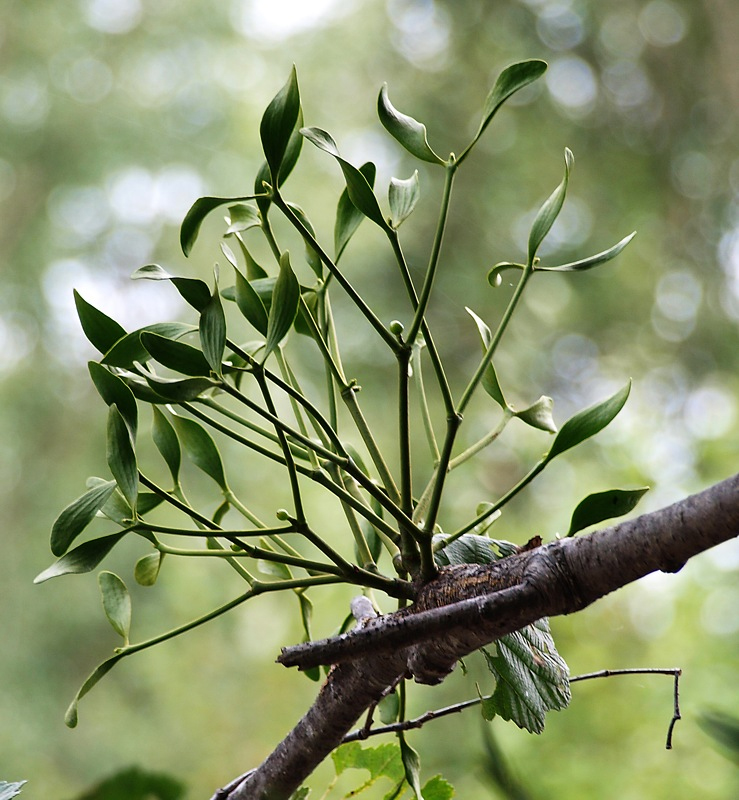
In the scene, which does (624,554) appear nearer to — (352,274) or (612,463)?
(612,463)

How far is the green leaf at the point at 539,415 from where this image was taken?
1.03ft

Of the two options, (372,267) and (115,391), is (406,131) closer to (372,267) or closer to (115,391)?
(115,391)

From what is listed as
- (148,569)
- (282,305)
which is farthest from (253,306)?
(148,569)

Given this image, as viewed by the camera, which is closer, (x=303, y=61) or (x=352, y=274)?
(x=352, y=274)

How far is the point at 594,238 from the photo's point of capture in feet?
6.72

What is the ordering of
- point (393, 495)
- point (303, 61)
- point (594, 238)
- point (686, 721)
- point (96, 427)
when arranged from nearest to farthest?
1. point (393, 495)
2. point (686, 721)
3. point (594, 238)
4. point (96, 427)
5. point (303, 61)

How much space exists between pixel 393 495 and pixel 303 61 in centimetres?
255

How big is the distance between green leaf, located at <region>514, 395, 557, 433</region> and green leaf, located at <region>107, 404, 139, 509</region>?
5.5 inches

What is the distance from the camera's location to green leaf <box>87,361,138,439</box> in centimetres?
26

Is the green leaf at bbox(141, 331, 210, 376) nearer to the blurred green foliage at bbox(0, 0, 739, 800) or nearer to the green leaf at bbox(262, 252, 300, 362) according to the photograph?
the green leaf at bbox(262, 252, 300, 362)

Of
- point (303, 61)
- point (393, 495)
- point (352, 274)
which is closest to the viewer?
point (393, 495)

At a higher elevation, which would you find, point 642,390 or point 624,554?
point 642,390

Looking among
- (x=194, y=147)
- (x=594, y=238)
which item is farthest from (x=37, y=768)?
(x=594, y=238)

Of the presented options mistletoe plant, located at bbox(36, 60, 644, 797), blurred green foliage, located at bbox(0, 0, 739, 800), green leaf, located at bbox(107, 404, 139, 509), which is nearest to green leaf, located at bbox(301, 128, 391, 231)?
mistletoe plant, located at bbox(36, 60, 644, 797)
